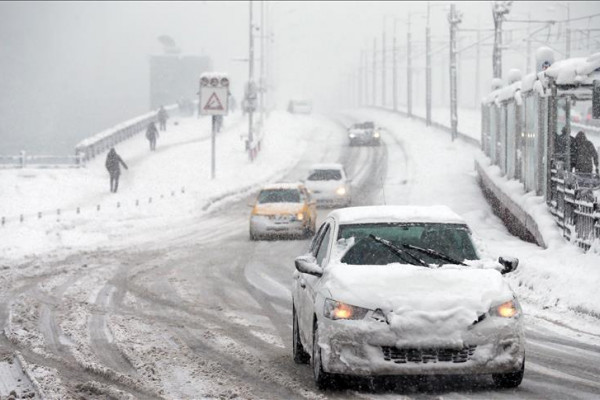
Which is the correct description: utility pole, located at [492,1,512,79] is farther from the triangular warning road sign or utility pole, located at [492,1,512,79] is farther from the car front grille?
the car front grille

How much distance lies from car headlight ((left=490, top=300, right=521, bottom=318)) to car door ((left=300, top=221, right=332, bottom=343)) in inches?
60.8

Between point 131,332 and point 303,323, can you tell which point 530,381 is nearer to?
point 303,323

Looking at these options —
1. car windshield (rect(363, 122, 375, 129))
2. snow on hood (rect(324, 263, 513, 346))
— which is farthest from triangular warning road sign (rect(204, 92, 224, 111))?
snow on hood (rect(324, 263, 513, 346))

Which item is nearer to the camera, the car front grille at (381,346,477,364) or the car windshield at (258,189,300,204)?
the car front grille at (381,346,477,364)

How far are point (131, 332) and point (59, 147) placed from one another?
455 ft

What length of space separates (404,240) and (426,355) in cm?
166

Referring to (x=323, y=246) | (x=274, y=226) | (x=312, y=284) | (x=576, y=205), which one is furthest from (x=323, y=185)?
(x=312, y=284)

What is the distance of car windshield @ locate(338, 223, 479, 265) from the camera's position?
Result: 30.7 ft

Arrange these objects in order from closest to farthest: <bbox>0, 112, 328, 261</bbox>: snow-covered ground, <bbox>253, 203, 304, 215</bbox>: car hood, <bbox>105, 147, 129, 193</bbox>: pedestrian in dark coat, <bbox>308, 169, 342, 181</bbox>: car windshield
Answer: <bbox>253, 203, 304, 215</bbox>: car hood < <bbox>0, 112, 328, 261</bbox>: snow-covered ground < <bbox>308, 169, 342, 181</bbox>: car windshield < <bbox>105, 147, 129, 193</bbox>: pedestrian in dark coat

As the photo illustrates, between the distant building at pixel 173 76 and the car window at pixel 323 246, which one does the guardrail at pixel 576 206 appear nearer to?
the car window at pixel 323 246

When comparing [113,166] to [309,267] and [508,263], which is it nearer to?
[309,267]

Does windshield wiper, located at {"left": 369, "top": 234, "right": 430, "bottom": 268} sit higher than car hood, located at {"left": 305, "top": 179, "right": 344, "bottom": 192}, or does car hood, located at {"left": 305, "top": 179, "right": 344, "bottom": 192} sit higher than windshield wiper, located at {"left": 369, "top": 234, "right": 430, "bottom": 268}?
windshield wiper, located at {"left": 369, "top": 234, "right": 430, "bottom": 268}

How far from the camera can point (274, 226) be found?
26469 mm

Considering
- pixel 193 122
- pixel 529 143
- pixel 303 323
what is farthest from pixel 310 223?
pixel 193 122
